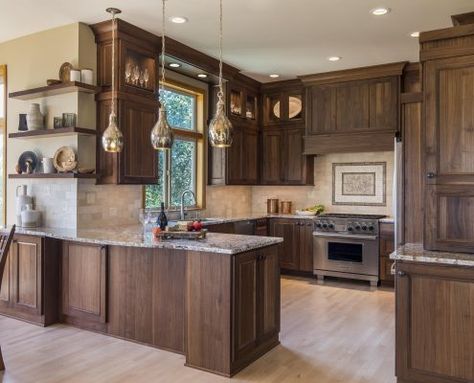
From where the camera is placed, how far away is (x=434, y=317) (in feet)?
8.60

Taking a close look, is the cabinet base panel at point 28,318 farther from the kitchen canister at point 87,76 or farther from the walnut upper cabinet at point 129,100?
the kitchen canister at point 87,76

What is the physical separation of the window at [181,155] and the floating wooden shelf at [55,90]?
1.42 metres

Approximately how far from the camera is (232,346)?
2.96 m

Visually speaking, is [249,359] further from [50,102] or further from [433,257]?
[50,102]

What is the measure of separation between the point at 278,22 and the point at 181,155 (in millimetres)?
2340

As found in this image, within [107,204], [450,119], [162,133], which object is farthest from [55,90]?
[450,119]

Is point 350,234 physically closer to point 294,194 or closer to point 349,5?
point 294,194

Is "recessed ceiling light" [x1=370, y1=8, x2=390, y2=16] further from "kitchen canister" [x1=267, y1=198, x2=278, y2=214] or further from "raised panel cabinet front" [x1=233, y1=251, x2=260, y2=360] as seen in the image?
"kitchen canister" [x1=267, y1=198, x2=278, y2=214]

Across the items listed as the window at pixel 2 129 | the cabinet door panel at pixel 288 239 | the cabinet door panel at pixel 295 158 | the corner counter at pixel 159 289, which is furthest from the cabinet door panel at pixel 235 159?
the window at pixel 2 129

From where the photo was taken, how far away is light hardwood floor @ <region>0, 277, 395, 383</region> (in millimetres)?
2945

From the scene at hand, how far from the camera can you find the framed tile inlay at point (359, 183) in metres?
6.22

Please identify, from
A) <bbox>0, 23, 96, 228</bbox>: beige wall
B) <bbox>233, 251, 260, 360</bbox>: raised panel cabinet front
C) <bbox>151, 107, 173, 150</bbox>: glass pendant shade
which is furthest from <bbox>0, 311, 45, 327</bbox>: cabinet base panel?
<bbox>151, 107, 173, 150</bbox>: glass pendant shade

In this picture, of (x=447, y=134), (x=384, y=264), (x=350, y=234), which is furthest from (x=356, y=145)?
(x=447, y=134)

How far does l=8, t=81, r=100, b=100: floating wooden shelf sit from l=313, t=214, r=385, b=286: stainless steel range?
3531 mm
